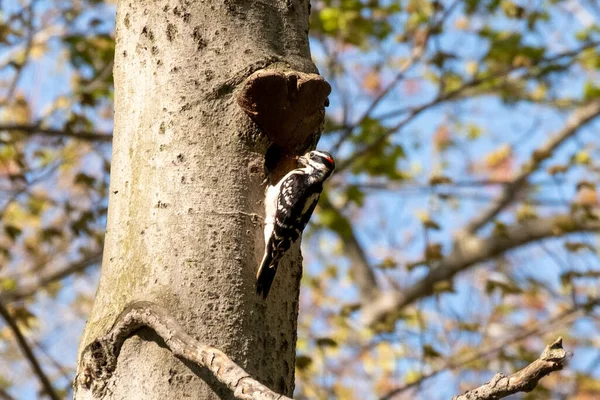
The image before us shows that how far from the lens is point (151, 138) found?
264 cm

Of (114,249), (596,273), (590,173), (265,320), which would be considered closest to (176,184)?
(114,249)

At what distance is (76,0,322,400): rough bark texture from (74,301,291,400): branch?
0.04 meters

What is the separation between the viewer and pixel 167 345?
2.23m

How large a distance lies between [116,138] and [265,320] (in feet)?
2.92

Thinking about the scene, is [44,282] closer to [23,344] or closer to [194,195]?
[23,344]

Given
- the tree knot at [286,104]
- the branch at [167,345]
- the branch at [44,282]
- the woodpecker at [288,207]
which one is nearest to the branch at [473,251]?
the branch at [44,282]

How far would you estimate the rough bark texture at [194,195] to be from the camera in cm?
233

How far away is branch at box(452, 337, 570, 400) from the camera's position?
1749 mm

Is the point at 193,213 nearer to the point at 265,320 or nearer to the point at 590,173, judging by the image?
the point at 265,320

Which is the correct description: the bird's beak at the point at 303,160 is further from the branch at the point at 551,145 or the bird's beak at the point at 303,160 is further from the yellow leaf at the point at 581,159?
the branch at the point at 551,145

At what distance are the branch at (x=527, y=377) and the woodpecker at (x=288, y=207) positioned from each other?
861 millimetres

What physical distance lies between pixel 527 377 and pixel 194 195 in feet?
4.03

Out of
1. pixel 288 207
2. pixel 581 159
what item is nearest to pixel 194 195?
pixel 288 207

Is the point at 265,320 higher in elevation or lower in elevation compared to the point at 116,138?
lower
